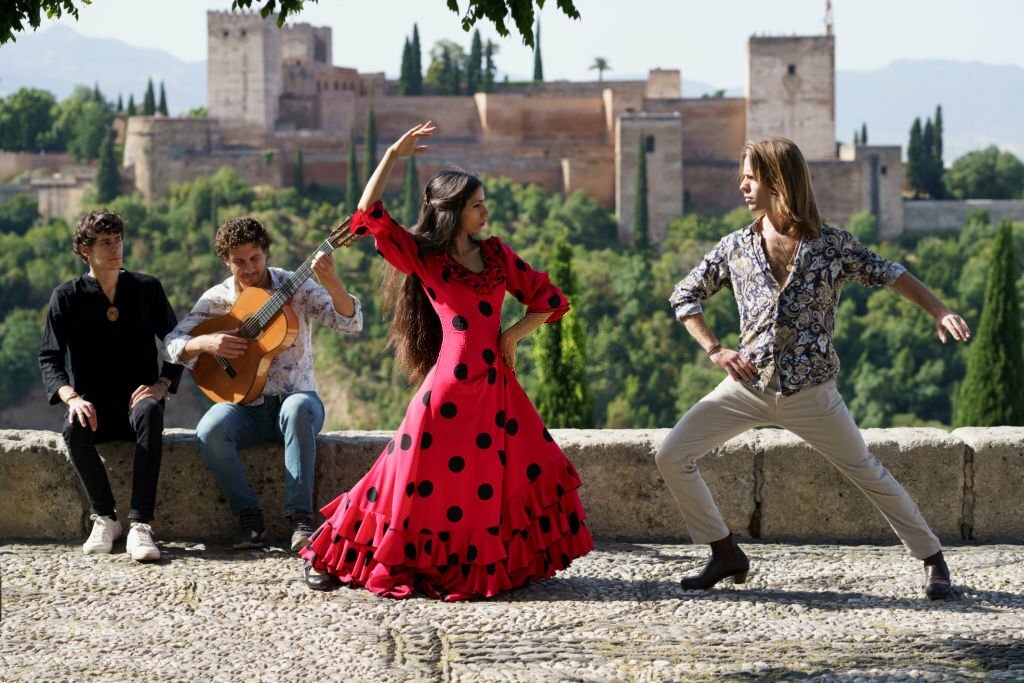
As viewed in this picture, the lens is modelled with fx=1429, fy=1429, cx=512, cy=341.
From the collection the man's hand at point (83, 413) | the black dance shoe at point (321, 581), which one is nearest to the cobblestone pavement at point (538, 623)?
the black dance shoe at point (321, 581)

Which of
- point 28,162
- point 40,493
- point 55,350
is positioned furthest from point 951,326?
point 28,162

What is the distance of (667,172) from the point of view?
1758 inches

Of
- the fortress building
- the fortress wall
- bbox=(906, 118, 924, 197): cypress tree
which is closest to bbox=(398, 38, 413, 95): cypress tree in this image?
the fortress building

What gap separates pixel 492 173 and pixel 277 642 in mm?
43659

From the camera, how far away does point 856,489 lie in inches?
176

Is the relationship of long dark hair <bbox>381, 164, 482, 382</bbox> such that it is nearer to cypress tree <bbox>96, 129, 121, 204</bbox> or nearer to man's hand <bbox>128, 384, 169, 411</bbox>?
man's hand <bbox>128, 384, 169, 411</bbox>

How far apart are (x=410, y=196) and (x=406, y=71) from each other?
10281 mm

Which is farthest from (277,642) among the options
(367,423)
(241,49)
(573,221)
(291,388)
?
(241,49)

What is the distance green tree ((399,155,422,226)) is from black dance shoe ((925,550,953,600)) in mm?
36137

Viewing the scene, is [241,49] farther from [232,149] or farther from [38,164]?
[38,164]

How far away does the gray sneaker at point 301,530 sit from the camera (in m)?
4.15

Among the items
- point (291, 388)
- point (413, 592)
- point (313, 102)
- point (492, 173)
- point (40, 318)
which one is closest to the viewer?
point (413, 592)

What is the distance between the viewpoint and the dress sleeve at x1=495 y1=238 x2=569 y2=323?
13.0 ft

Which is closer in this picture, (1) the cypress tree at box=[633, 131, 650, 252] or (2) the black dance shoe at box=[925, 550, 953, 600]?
(2) the black dance shoe at box=[925, 550, 953, 600]
